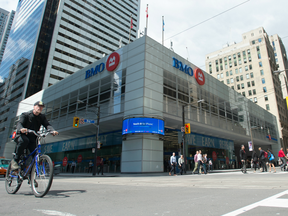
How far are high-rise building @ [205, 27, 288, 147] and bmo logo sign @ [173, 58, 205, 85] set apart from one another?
45.8 meters

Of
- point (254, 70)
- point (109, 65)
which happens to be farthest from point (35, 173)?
point (254, 70)

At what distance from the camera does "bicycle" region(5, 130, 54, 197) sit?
152 inches

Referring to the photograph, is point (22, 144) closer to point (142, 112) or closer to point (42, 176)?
point (42, 176)

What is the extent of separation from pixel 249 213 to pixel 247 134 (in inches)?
1496

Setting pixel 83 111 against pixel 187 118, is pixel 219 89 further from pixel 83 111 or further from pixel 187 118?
pixel 83 111

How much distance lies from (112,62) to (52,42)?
1861 inches

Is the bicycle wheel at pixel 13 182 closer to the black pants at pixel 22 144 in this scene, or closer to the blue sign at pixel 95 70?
the black pants at pixel 22 144

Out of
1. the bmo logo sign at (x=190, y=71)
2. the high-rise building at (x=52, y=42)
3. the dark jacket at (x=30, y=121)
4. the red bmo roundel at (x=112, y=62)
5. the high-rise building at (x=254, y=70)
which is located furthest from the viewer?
the high-rise building at (x=254, y=70)

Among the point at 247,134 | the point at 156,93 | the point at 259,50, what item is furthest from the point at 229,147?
the point at 259,50

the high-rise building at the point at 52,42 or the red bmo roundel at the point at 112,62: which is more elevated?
the high-rise building at the point at 52,42

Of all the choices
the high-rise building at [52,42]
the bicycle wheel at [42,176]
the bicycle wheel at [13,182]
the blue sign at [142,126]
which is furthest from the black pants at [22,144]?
the high-rise building at [52,42]

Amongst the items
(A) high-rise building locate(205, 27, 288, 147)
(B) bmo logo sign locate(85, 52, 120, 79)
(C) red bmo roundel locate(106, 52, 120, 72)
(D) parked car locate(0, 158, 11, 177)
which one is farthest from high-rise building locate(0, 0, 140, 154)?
(A) high-rise building locate(205, 27, 288, 147)

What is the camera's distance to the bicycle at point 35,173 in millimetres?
3861

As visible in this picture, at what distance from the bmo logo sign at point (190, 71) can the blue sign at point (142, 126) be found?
8659 millimetres
